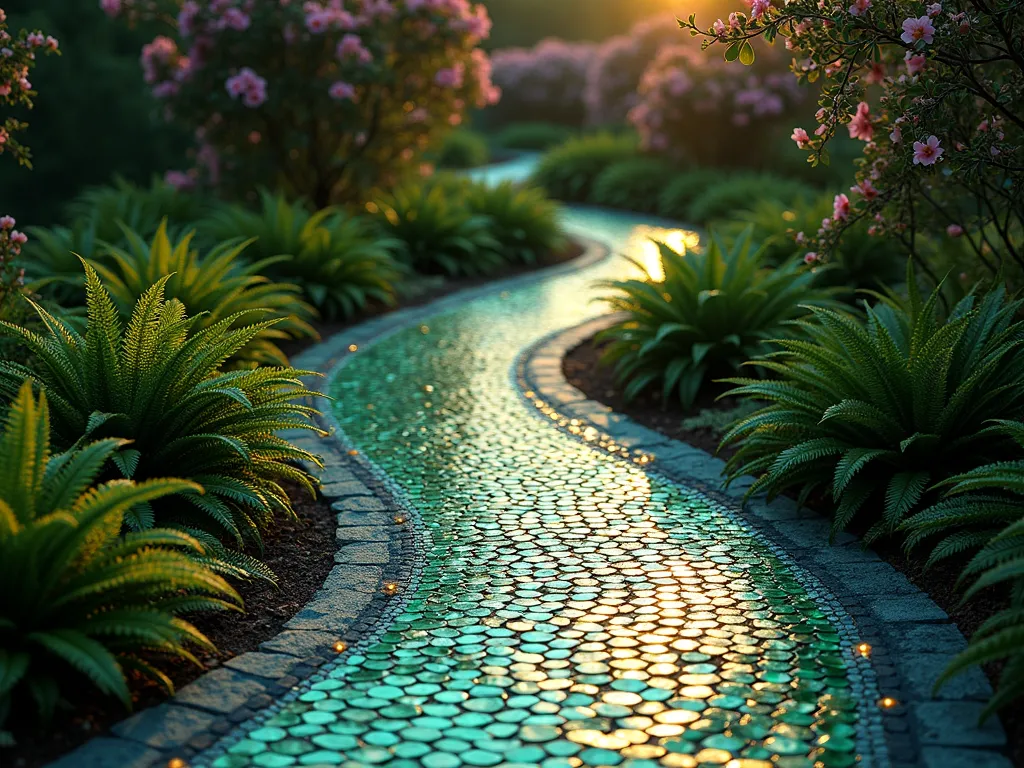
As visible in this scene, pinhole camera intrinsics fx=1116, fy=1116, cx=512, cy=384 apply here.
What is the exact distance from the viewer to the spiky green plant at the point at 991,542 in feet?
9.57

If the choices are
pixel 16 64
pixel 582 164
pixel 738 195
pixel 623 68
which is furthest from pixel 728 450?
pixel 623 68

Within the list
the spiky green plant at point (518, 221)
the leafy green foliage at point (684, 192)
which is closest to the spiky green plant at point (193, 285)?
the spiky green plant at point (518, 221)

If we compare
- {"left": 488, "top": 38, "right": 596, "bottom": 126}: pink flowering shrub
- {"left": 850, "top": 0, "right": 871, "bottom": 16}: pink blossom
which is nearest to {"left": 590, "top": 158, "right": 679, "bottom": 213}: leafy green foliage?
{"left": 850, "top": 0, "right": 871, "bottom": 16}: pink blossom

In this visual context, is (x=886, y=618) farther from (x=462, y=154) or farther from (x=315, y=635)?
(x=462, y=154)

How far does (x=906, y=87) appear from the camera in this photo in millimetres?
4863

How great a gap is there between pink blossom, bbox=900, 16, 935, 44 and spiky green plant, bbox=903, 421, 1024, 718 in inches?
60.1

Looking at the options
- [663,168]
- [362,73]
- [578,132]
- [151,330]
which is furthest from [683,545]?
[578,132]

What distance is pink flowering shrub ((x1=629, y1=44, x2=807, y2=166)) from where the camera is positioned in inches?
601

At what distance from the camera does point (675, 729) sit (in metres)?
3.07

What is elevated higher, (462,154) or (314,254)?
(462,154)

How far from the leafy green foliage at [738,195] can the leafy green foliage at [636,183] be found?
2.09 m

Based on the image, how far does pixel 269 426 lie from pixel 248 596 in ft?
2.67

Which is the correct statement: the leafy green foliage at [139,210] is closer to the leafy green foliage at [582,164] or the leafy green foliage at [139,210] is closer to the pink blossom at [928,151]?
the pink blossom at [928,151]

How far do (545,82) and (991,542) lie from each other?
27899mm
